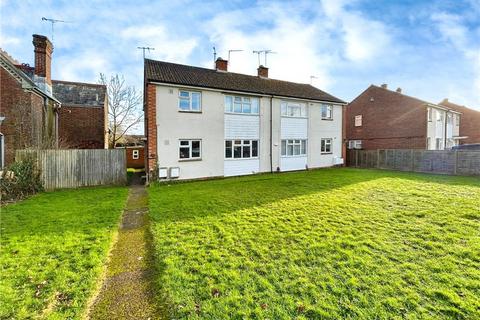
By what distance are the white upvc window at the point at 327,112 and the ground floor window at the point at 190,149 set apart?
447 inches

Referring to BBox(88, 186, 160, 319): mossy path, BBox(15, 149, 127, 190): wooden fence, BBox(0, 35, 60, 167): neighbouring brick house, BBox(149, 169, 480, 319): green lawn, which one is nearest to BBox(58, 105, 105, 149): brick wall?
BBox(0, 35, 60, 167): neighbouring brick house

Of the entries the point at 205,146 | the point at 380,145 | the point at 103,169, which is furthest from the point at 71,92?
the point at 380,145

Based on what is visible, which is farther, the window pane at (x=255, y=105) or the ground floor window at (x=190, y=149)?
the window pane at (x=255, y=105)

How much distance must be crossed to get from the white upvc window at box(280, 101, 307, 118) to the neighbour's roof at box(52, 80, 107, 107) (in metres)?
14.7

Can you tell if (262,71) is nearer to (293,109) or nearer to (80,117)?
(293,109)

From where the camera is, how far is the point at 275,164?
694 inches

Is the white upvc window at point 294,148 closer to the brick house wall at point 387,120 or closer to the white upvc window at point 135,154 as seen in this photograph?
the brick house wall at point 387,120

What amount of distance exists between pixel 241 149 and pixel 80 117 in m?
13.5

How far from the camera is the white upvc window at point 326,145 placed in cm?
2058

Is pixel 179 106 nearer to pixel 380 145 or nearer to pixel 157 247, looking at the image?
pixel 157 247

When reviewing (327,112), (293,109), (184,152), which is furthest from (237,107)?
(327,112)

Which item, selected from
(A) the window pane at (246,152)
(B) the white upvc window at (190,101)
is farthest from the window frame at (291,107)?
(B) the white upvc window at (190,101)

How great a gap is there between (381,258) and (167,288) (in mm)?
3512

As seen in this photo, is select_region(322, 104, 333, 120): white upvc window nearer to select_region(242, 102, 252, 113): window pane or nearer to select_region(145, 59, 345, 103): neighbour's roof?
select_region(145, 59, 345, 103): neighbour's roof
